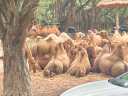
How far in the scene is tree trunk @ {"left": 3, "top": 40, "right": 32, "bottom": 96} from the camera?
15.8ft

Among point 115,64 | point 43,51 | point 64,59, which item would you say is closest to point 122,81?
point 115,64

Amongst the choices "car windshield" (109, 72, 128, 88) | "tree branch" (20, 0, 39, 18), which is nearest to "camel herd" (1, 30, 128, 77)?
"tree branch" (20, 0, 39, 18)

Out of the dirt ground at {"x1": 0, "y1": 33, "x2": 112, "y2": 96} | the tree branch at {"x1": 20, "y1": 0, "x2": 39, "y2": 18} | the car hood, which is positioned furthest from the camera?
the dirt ground at {"x1": 0, "y1": 33, "x2": 112, "y2": 96}

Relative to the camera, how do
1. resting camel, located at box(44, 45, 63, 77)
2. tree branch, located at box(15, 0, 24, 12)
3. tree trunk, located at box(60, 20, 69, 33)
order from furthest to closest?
tree trunk, located at box(60, 20, 69, 33) → resting camel, located at box(44, 45, 63, 77) → tree branch, located at box(15, 0, 24, 12)

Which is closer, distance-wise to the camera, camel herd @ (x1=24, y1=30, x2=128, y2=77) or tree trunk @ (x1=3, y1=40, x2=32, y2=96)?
tree trunk @ (x1=3, y1=40, x2=32, y2=96)

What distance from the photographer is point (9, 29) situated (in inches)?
180

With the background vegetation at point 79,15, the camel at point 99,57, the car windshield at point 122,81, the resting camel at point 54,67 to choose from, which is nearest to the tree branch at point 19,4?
the car windshield at point 122,81

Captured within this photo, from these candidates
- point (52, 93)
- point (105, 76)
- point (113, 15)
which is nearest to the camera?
point (52, 93)

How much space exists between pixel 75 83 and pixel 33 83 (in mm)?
1073

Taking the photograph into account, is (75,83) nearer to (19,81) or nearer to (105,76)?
(105,76)

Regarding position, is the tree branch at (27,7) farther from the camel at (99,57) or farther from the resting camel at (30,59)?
the camel at (99,57)

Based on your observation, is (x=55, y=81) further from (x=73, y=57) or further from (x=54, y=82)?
(x=73, y=57)

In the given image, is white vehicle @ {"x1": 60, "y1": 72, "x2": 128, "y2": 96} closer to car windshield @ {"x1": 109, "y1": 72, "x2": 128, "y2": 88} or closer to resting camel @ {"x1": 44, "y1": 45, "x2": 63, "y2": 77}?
car windshield @ {"x1": 109, "y1": 72, "x2": 128, "y2": 88}

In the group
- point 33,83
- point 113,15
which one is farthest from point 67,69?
point 113,15
